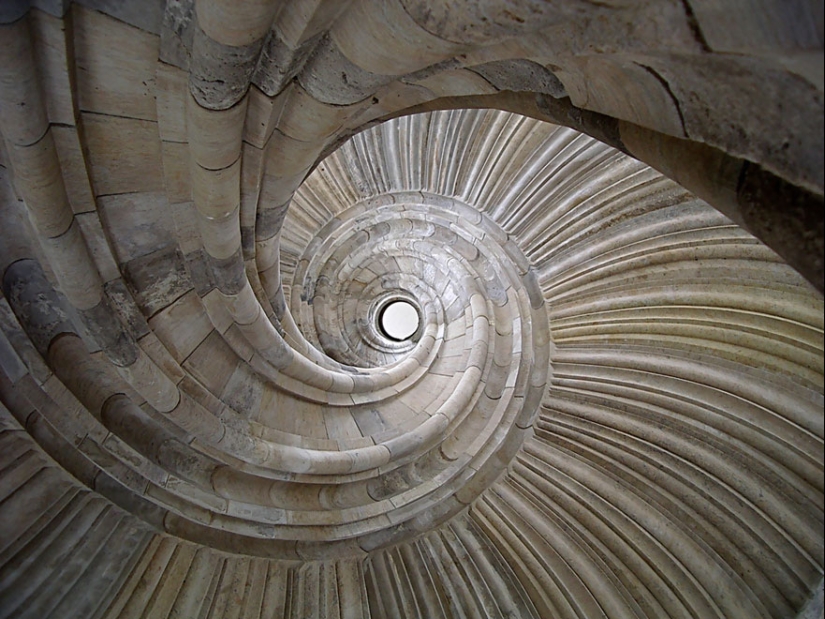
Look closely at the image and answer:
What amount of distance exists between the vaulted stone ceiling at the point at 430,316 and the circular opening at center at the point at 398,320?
4.03ft

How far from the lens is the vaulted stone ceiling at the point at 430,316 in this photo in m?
0.95

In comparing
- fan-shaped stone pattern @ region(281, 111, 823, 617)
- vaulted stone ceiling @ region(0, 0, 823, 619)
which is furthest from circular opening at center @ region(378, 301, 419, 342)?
fan-shaped stone pattern @ region(281, 111, 823, 617)

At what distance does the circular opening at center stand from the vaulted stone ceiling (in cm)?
123

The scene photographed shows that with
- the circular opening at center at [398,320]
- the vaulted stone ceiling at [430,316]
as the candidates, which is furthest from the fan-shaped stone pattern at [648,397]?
the circular opening at center at [398,320]

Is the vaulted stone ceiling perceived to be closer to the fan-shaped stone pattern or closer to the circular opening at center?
the fan-shaped stone pattern

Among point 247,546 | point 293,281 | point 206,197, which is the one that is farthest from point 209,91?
point 293,281

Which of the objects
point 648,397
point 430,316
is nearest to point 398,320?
point 430,316

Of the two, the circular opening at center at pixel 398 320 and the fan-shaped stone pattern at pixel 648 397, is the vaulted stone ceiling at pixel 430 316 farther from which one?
the circular opening at center at pixel 398 320

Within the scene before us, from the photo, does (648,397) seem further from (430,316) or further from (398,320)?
(398,320)

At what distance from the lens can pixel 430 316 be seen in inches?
163

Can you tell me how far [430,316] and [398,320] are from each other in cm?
122

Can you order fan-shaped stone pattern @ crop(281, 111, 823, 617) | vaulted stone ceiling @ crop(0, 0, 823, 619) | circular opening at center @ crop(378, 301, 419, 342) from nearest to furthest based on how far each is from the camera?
vaulted stone ceiling @ crop(0, 0, 823, 619) < fan-shaped stone pattern @ crop(281, 111, 823, 617) < circular opening at center @ crop(378, 301, 419, 342)

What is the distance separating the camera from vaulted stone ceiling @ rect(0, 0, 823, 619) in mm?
946

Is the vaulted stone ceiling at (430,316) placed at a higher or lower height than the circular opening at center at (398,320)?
lower
